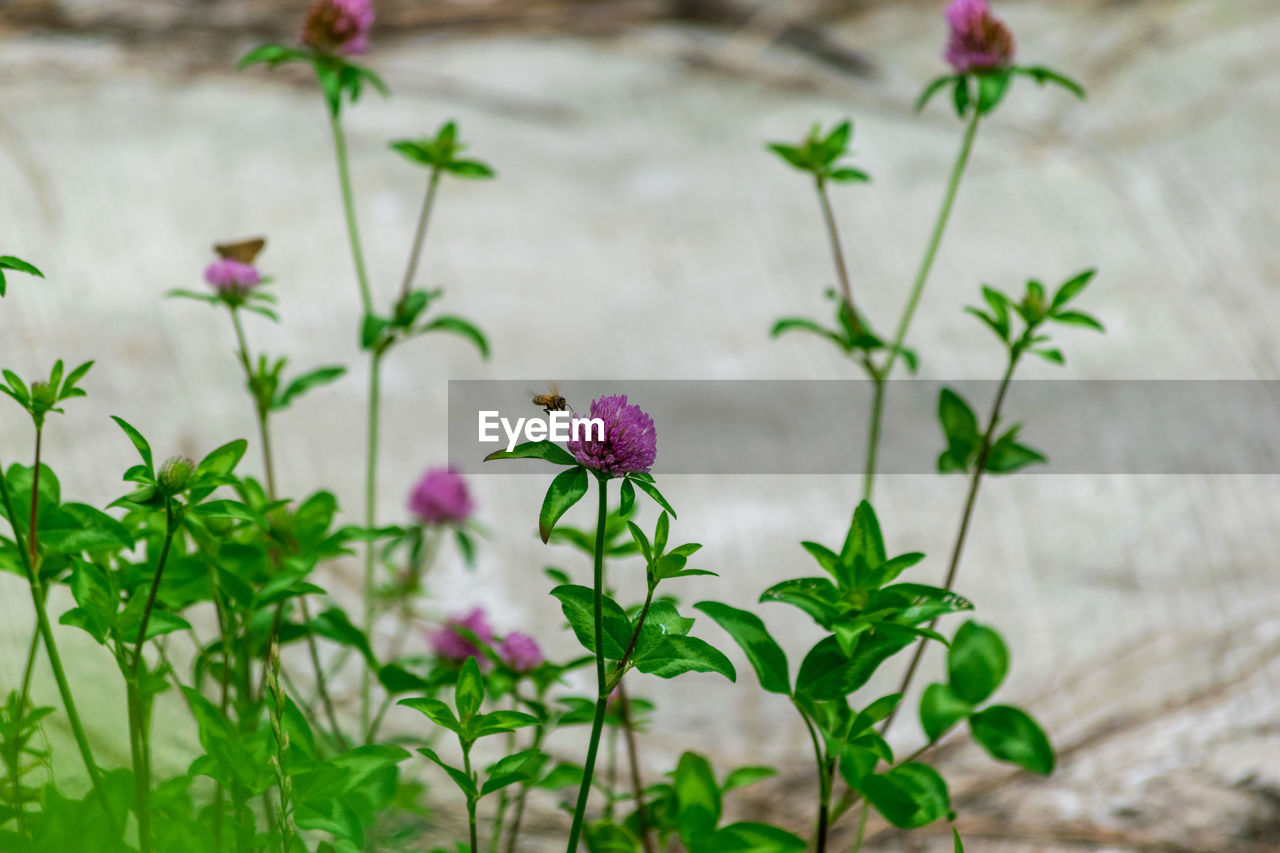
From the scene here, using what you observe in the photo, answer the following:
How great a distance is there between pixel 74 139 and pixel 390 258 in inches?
21.3

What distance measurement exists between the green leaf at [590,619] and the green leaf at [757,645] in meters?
0.05

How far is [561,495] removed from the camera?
0.47m

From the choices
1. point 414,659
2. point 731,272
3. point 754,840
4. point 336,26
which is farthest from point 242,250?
point 731,272

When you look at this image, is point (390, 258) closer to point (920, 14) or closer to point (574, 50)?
point (574, 50)

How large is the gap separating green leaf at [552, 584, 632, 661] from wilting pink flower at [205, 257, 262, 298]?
0.38 m

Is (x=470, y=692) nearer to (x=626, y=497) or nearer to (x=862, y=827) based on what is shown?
(x=626, y=497)

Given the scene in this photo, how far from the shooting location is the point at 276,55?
82 centimetres

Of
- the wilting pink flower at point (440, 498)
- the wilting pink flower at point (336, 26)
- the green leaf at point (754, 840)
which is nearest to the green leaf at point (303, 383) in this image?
the wilting pink flower at point (440, 498)

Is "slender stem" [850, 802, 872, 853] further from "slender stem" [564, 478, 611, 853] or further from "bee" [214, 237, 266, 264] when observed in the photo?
"bee" [214, 237, 266, 264]

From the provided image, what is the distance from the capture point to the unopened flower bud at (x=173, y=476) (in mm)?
500

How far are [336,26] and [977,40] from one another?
469 mm

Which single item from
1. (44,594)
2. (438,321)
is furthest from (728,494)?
(44,594)

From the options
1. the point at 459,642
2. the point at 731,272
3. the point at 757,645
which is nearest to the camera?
the point at 757,645

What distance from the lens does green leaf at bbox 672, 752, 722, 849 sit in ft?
1.93
